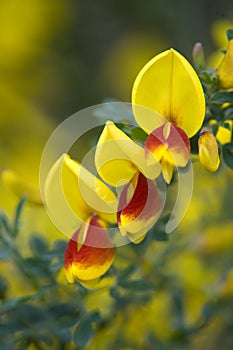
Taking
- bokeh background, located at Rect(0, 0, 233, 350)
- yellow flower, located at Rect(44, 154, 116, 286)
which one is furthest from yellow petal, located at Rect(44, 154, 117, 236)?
bokeh background, located at Rect(0, 0, 233, 350)

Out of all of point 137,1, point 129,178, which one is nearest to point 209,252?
point 129,178

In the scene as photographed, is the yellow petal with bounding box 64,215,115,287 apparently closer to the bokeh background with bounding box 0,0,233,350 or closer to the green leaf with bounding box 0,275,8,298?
the green leaf with bounding box 0,275,8,298

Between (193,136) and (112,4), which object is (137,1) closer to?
(112,4)

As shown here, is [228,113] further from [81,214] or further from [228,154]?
[81,214]

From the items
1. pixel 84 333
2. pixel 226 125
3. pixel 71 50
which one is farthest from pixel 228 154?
pixel 71 50

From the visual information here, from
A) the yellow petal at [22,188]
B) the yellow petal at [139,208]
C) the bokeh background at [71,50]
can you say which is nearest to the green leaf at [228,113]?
the yellow petal at [139,208]
